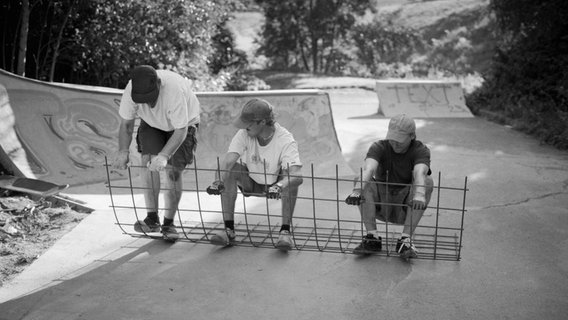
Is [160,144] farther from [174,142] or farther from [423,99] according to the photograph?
[423,99]

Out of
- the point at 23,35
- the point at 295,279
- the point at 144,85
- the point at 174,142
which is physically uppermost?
the point at 23,35

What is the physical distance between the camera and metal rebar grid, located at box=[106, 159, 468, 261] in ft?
15.3

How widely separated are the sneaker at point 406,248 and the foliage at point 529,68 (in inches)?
245

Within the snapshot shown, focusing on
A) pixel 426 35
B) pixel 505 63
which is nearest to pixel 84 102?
pixel 505 63

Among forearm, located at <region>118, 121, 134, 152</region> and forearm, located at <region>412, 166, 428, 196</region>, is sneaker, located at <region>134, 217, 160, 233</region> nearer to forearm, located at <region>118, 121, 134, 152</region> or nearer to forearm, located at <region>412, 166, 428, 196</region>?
forearm, located at <region>118, 121, 134, 152</region>

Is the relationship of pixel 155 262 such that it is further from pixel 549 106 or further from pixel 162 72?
pixel 549 106

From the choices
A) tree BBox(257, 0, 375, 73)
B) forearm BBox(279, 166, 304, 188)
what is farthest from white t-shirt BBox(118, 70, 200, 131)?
tree BBox(257, 0, 375, 73)

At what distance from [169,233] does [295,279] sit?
1.22 m

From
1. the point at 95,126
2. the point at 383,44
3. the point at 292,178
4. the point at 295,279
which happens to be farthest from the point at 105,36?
the point at 383,44

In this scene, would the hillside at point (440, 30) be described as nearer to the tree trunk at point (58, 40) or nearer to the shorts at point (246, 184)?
the tree trunk at point (58, 40)

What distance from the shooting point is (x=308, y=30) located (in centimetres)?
1753

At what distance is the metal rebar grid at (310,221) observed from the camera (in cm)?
467

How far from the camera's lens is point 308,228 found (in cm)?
521

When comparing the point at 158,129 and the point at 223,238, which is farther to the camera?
the point at 158,129
